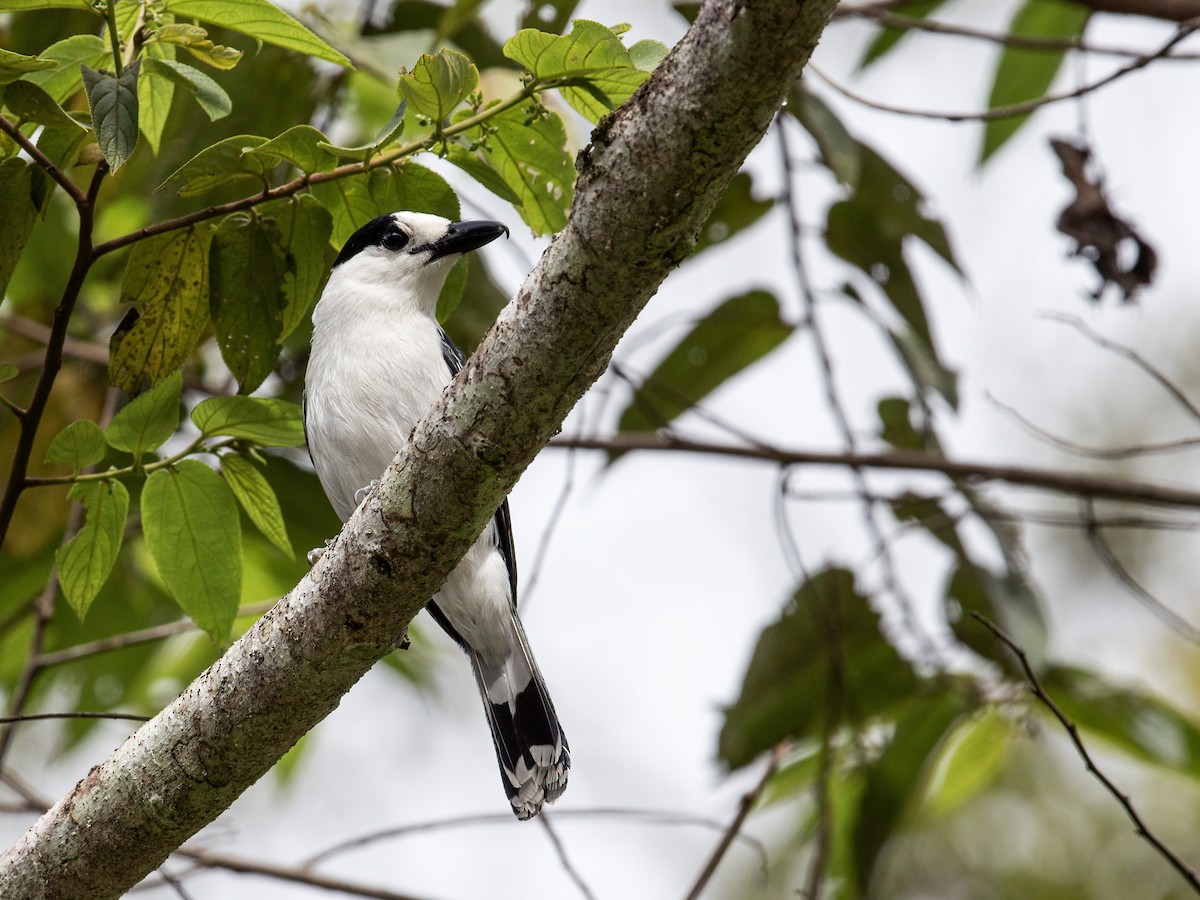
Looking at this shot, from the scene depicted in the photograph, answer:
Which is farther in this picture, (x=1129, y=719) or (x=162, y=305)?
(x=1129, y=719)

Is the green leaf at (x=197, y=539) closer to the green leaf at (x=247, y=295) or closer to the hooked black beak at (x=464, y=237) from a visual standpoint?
the green leaf at (x=247, y=295)

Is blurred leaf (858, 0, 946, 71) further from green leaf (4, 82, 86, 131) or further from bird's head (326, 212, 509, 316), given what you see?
green leaf (4, 82, 86, 131)

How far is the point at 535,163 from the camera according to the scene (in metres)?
2.36

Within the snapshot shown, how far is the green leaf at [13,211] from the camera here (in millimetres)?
2127

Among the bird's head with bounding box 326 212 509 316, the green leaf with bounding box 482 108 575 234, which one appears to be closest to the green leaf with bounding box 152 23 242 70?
the green leaf with bounding box 482 108 575 234

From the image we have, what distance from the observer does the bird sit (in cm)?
303

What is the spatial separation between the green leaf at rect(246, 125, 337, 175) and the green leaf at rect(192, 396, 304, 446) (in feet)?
1.37

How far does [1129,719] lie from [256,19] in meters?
2.84

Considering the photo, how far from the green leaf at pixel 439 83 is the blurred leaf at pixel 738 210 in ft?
6.64

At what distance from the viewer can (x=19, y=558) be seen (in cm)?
376

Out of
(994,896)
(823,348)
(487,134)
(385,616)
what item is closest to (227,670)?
(385,616)

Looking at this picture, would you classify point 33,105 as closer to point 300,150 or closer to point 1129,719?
point 300,150

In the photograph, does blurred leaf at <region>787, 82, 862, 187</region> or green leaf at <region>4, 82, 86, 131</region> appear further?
blurred leaf at <region>787, 82, 862, 187</region>

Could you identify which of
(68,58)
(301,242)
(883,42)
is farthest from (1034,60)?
(68,58)
